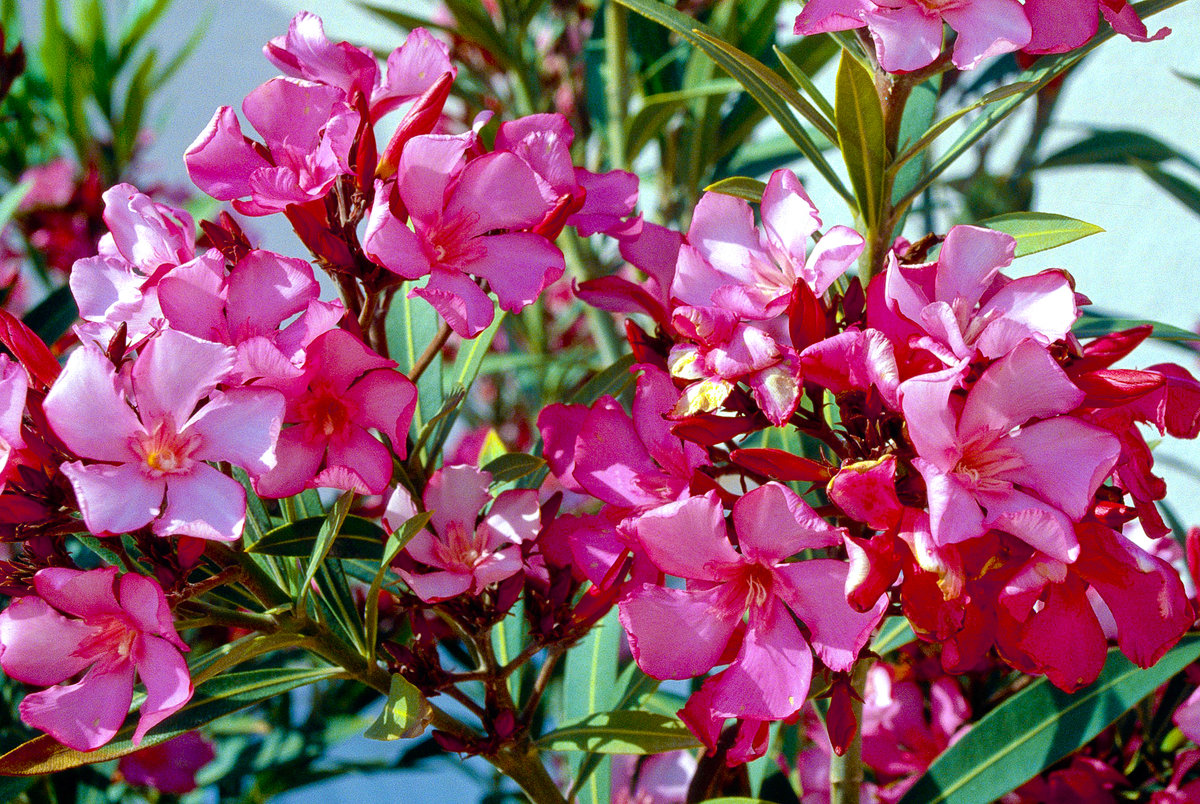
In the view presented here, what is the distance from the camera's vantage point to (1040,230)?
580 millimetres

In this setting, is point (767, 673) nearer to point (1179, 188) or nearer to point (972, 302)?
point (972, 302)

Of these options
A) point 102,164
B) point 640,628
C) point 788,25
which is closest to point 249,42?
point 102,164

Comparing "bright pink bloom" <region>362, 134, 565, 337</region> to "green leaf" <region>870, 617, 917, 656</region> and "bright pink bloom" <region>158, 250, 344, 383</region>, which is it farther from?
"green leaf" <region>870, 617, 917, 656</region>

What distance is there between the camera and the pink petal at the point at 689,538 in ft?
1.53

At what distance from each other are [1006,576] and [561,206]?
302 mm

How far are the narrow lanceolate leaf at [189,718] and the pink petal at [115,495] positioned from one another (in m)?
0.17

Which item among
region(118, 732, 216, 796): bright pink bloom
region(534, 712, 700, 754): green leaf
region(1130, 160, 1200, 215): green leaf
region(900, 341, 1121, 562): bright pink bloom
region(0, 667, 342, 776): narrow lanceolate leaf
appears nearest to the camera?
region(900, 341, 1121, 562): bright pink bloom

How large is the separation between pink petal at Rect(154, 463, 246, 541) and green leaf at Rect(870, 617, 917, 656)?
0.48m

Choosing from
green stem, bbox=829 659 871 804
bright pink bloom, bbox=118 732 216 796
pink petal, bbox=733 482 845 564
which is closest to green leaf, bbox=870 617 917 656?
green stem, bbox=829 659 871 804

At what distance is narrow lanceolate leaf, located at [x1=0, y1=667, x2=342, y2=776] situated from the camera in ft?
1.73

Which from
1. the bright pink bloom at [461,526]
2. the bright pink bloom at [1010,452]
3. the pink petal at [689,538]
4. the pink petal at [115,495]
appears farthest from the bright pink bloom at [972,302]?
the pink petal at [115,495]

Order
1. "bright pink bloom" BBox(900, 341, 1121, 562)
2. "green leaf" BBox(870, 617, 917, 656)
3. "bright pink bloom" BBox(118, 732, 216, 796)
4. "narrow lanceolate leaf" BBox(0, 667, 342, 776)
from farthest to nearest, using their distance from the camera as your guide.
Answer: "bright pink bloom" BBox(118, 732, 216, 796), "green leaf" BBox(870, 617, 917, 656), "narrow lanceolate leaf" BBox(0, 667, 342, 776), "bright pink bloom" BBox(900, 341, 1121, 562)

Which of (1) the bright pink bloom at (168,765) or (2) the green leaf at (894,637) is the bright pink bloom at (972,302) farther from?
(1) the bright pink bloom at (168,765)

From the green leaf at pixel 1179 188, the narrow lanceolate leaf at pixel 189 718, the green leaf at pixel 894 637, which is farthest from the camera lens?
the green leaf at pixel 1179 188
